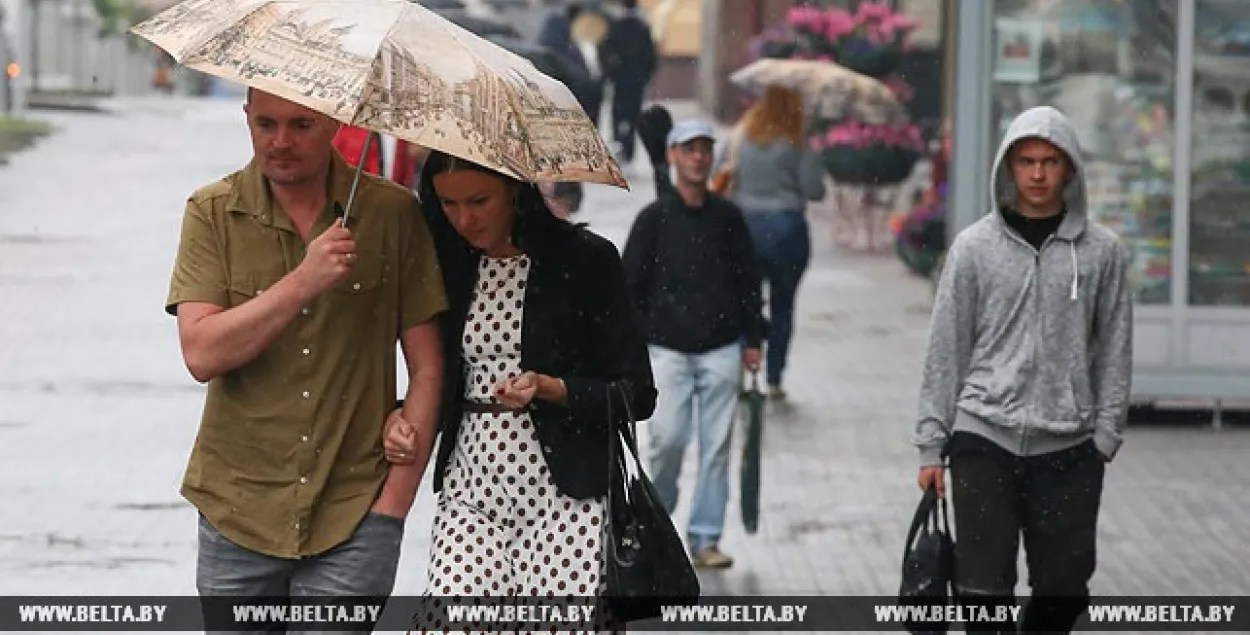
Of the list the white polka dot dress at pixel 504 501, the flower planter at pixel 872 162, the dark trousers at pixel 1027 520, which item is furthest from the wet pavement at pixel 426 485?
the white polka dot dress at pixel 504 501

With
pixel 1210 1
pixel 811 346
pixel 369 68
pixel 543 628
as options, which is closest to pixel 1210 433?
pixel 1210 1

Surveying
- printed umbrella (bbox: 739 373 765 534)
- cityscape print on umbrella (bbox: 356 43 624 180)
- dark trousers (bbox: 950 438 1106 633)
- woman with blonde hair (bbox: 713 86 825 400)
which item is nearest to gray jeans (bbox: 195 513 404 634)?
cityscape print on umbrella (bbox: 356 43 624 180)

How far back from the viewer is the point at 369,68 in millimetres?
4754

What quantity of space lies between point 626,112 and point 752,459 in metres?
17.2

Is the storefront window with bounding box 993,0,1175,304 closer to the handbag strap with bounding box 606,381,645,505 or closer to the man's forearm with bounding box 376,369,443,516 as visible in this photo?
the handbag strap with bounding box 606,381,645,505

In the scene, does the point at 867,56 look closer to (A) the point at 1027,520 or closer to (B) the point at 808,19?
(B) the point at 808,19

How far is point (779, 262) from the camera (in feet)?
44.6

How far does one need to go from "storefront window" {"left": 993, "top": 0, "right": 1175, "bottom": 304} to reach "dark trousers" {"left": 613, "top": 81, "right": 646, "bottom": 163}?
43.4 ft

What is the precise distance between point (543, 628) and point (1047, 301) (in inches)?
72.9

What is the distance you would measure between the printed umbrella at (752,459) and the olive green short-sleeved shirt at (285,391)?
466cm

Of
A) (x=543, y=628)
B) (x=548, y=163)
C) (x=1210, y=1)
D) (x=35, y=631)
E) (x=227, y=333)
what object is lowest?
(x=35, y=631)

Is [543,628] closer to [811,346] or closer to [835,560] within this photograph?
[835,560]

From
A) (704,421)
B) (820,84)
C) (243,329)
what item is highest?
(820,84)

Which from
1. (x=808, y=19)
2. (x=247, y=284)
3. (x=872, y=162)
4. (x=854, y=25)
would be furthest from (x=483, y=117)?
(x=872, y=162)
